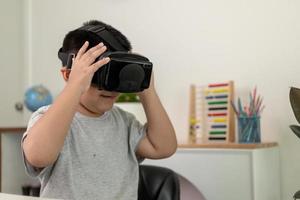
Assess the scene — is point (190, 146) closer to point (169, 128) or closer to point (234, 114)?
point (234, 114)

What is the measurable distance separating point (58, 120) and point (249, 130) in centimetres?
107

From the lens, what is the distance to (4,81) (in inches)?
98.3

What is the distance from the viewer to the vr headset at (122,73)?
2.62ft

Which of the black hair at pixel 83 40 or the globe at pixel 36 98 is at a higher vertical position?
the black hair at pixel 83 40

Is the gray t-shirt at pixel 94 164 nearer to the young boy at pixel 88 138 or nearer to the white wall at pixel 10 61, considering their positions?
the young boy at pixel 88 138

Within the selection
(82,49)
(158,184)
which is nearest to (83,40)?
(82,49)

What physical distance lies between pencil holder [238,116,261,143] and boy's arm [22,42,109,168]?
3.32 ft

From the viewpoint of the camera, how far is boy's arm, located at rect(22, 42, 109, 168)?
2.49ft

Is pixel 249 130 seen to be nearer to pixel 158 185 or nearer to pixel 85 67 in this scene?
pixel 158 185

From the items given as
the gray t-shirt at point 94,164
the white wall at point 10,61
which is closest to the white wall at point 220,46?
the white wall at point 10,61

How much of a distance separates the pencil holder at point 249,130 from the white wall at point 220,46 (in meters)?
0.11

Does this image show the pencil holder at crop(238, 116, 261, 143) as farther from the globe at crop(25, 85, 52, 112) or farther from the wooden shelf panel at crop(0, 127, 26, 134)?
the wooden shelf panel at crop(0, 127, 26, 134)

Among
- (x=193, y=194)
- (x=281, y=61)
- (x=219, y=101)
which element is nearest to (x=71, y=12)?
(x=219, y=101)

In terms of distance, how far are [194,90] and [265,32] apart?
43cm
